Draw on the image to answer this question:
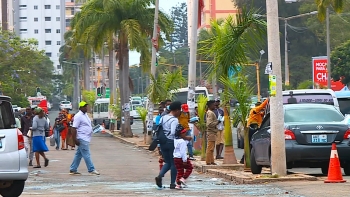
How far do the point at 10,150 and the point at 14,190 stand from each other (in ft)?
2.90

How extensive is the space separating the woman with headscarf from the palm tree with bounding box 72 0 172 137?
18.7 meters

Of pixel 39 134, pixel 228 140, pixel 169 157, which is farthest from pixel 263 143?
pixel 39 134

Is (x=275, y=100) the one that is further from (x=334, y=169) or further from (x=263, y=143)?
(x=334, y=169)

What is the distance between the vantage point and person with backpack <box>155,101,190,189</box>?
16000mm

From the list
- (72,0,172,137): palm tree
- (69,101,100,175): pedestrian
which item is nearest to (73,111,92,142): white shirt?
(69,101,100,175): pedestrian

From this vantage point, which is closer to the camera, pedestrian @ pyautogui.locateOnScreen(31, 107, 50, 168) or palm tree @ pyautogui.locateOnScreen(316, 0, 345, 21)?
pedestrian @ pyautogui.locateOnScreen(31, 107, 50, 168)

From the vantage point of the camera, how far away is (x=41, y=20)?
172 m

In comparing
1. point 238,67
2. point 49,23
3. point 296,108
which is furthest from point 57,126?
point 49,23

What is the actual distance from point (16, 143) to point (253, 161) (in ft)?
21.5

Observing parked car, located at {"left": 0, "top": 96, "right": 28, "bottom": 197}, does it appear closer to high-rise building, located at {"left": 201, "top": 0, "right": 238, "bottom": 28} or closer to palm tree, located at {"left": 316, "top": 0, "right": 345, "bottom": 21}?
palm tree, located at {"left": 316, "top": 0, "right": 345, "bottom": 21}

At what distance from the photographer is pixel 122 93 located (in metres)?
48.4

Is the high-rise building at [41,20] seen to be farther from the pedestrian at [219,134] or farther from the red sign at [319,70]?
the pedestrian at [219,134]

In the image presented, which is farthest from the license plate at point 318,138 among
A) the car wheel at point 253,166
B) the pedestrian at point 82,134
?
the pedestrian at point 82,134

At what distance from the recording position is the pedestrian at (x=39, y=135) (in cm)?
2378
